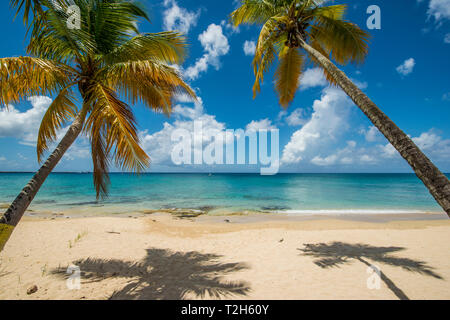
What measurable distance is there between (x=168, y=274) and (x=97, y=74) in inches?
193

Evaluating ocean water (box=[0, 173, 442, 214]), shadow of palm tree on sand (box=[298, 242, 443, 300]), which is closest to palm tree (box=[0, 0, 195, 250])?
shadow of palm tree on sand (box=[298, 242, 443, 300])

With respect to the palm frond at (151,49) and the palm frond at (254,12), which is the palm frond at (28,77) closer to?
the palm frond at (151,49)

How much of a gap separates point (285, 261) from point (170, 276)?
9.98 feet

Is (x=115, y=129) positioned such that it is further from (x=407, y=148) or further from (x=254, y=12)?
(x=254, y=12)

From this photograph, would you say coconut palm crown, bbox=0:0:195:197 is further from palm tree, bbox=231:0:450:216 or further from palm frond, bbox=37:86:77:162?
palm tree, bbox=231:0:450:216

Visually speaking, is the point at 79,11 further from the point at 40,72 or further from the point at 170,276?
the point at 170,276

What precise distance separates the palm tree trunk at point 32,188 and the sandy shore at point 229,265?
2.09 m

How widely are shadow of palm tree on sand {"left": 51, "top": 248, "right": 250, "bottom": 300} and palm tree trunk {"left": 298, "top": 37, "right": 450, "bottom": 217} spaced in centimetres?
349

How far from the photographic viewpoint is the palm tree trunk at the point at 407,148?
2205mm

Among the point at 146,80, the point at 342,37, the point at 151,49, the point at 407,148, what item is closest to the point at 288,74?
the point at 342,37

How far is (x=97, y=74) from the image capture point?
4492mm
